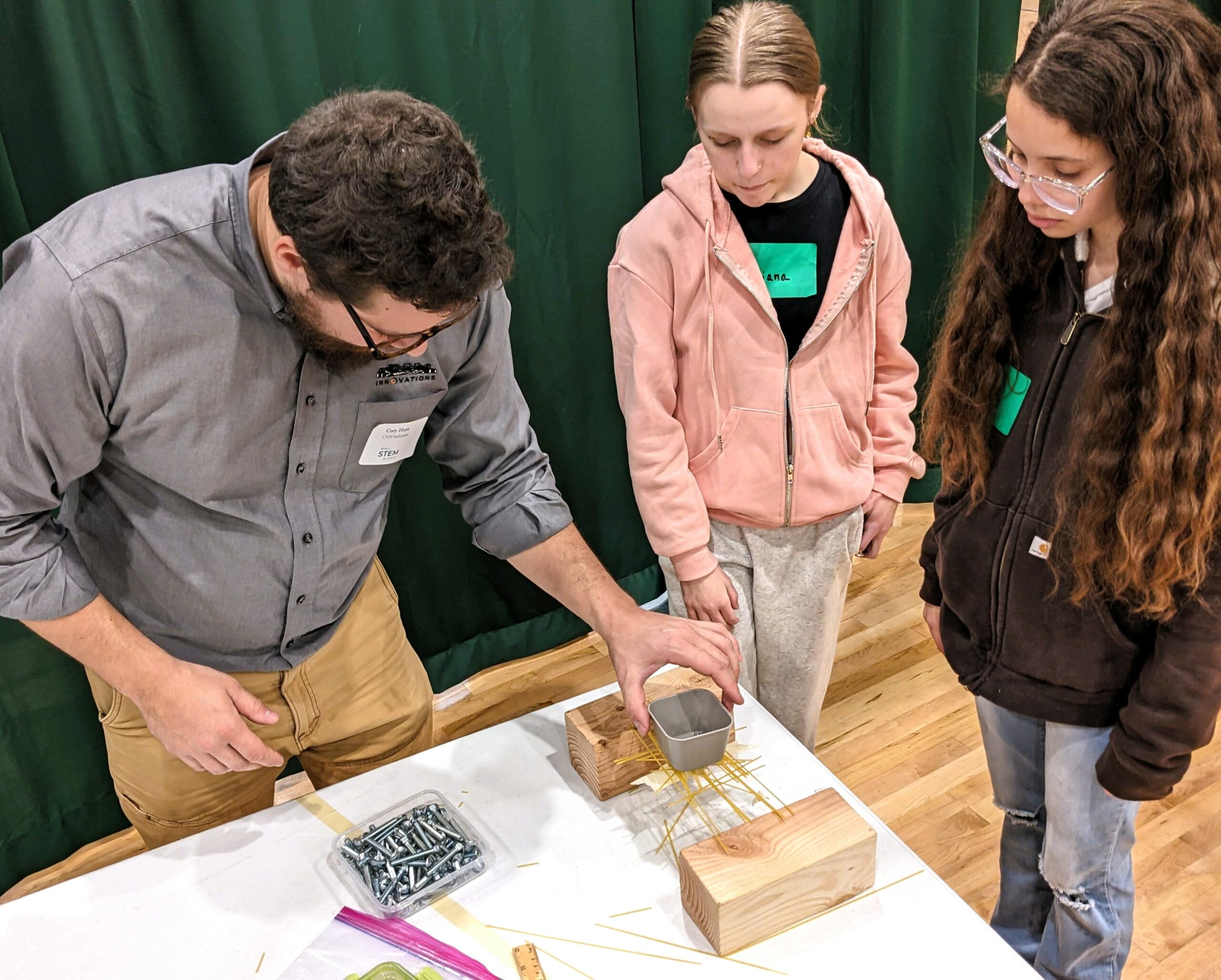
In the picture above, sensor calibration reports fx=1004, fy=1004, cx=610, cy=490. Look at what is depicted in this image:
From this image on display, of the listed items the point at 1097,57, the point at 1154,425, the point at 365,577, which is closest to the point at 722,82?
the point at 1097,57

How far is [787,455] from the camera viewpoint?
1847 mm

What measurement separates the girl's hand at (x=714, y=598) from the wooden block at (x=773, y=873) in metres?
0.66

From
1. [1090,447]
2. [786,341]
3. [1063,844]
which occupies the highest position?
[1090,447]

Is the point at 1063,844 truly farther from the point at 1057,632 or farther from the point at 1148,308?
the point at 1148,308

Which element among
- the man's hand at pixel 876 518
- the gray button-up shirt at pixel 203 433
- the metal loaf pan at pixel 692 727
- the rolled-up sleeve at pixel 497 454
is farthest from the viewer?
the man's hand at pixel 876 518

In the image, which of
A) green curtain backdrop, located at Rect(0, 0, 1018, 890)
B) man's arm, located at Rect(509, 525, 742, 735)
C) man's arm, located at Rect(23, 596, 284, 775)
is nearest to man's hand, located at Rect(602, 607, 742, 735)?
man's arm, located at Rect(509, 525, 742, 735)

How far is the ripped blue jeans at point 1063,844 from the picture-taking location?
142cm

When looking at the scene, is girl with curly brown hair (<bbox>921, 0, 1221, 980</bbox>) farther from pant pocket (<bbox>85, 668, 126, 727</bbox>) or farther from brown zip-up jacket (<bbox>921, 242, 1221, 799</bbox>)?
pant pocket (<bbox>85, 668, 126, 727</bbox>)

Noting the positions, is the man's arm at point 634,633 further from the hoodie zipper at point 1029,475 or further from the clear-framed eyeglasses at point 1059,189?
the clear-framed eyeglasses at point 1059,189

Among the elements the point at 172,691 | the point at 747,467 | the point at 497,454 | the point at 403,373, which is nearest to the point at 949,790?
the point at 747,467

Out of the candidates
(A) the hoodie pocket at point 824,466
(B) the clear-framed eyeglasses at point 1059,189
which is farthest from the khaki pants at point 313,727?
(B) the clear-framed eyeglasses at point 1059,189

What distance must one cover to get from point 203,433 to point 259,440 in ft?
0.23

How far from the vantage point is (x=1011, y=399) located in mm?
1421

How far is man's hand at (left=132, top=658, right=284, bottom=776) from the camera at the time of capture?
1249mm
